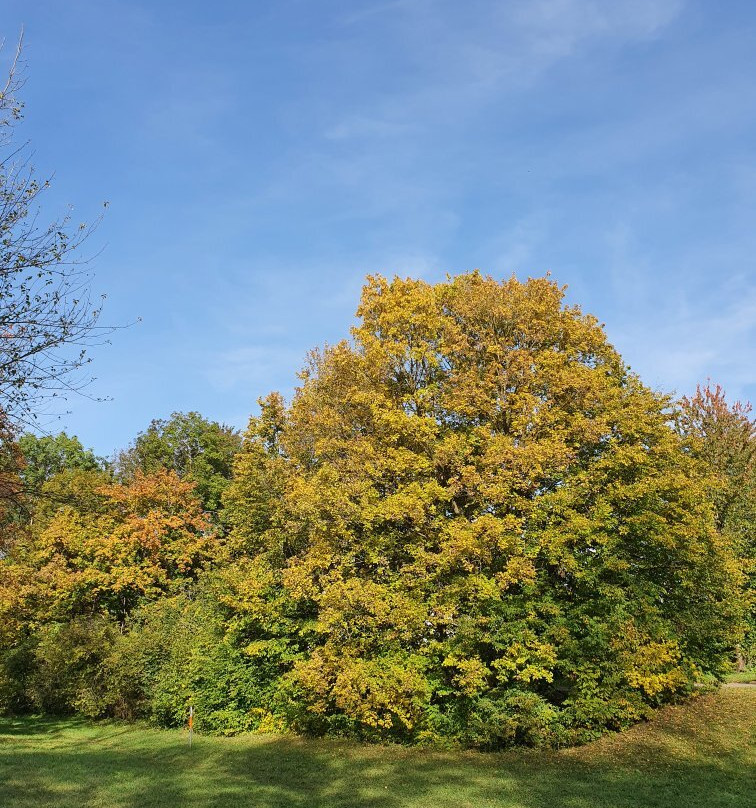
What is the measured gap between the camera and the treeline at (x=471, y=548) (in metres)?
15.4

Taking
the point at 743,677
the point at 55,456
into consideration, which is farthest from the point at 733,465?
the point at 55,456

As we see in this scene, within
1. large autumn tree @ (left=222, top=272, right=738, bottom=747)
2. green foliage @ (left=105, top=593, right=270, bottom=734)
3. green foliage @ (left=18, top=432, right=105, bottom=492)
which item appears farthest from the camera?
green foliage @ (left=18, top=432, right=105, bottom=492)

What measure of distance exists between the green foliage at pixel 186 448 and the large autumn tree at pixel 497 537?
94.2ft

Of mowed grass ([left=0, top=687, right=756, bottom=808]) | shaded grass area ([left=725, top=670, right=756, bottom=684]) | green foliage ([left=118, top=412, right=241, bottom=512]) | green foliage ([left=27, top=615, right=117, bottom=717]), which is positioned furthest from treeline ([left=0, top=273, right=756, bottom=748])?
green foliage ([left=118, top=412, right=241, bottom=512])

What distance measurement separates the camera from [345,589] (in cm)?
1605

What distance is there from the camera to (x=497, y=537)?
15438 mm

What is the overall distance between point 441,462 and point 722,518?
12.2 meters

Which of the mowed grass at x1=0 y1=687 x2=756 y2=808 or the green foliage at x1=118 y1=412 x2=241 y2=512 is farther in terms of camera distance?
the green foliage at x1=118 y1=412 x2=241 y2=512

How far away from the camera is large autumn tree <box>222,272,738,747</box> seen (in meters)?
15.4

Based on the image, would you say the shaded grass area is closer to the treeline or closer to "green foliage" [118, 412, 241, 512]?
the treeline

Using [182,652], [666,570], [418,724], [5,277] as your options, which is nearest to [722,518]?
[666,570]

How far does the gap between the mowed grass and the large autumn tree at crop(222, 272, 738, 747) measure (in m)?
0.92

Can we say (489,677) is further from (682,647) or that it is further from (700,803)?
(700,803)

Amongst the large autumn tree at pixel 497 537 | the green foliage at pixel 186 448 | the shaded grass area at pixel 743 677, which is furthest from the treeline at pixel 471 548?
the green foliage at pixel 186 448
